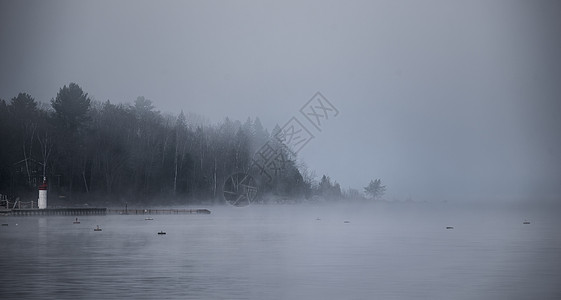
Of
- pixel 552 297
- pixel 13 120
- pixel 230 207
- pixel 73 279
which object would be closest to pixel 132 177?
pixel 13 120

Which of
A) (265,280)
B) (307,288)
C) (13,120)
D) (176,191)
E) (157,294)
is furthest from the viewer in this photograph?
(176,191)

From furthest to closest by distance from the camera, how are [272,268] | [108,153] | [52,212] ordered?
1. [108,153]
2. [52,212]
3. [272,268]

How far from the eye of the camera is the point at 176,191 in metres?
144

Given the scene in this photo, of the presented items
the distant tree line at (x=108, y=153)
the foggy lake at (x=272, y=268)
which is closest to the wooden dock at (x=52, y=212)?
the distant tree line at (x=108, y=153)

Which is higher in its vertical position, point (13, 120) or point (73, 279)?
point (13, 120)

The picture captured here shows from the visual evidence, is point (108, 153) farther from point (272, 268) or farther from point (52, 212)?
point (272, 268)

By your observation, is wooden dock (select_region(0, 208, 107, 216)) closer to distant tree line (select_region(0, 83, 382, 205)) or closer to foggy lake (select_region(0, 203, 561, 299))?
distant tree line (select_region(0, 83, 382, 205))

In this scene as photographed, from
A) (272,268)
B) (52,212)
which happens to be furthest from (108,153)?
(272,268)

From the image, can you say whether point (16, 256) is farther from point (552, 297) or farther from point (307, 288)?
point (552, 297)

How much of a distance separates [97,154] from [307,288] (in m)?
99.4

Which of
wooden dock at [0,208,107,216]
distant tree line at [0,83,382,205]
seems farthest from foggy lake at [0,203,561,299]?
distant tree line at [0,83,382,205]

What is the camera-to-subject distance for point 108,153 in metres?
127

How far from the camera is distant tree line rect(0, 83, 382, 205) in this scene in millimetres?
116250

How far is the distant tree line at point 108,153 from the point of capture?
381 ft
